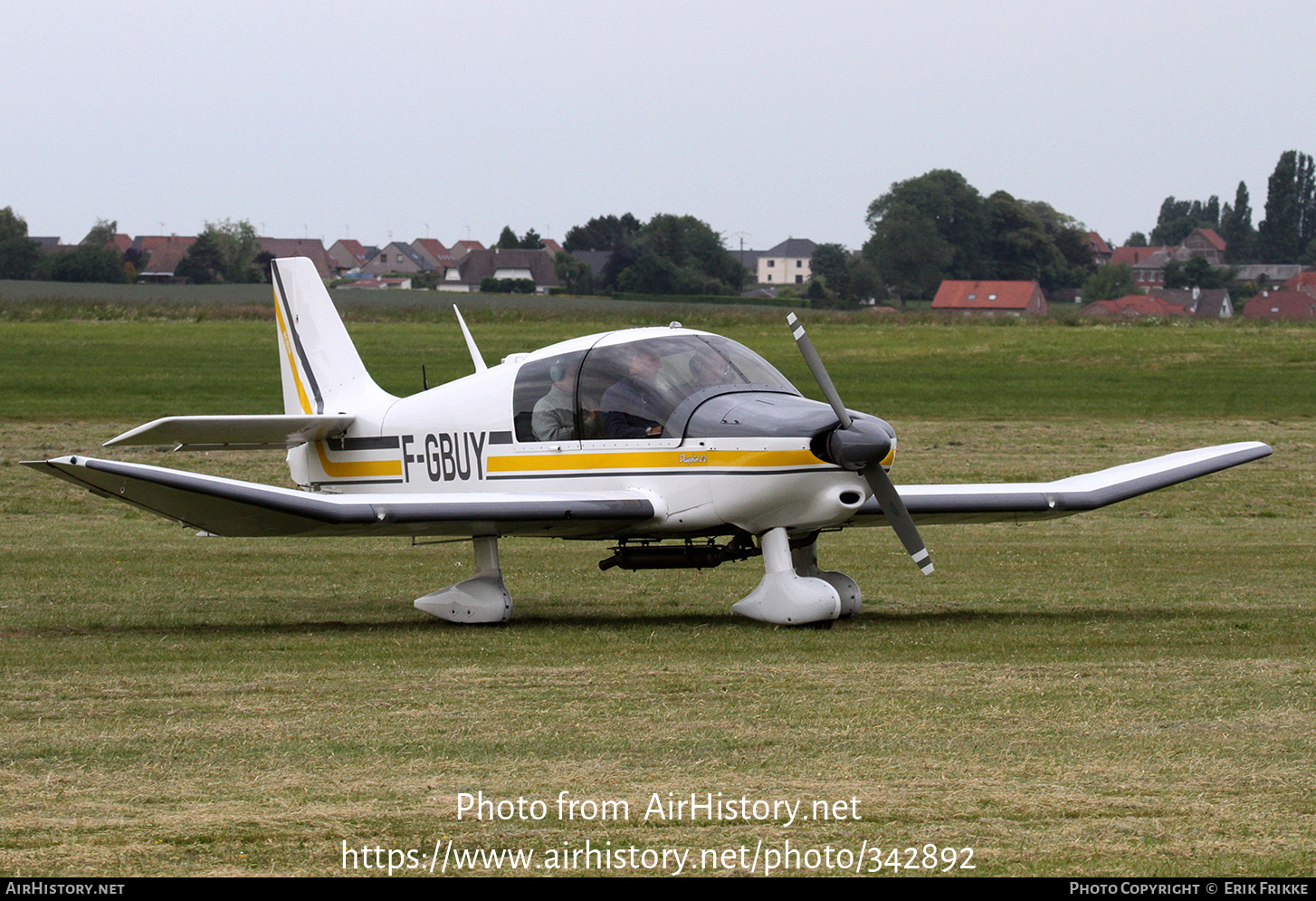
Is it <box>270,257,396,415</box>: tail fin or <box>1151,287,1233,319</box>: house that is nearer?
<box>270,257,396,415</box>: tail fin

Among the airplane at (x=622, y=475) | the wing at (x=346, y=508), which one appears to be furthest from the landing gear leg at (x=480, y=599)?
the wing at (x=346, y=508)

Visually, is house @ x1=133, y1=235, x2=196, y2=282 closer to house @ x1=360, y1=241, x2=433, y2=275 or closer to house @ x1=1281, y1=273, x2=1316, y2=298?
house @ x1=360, y1=241, x2=433, y2=275

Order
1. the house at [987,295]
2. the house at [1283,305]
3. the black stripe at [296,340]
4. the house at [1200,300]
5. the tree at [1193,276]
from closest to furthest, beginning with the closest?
the black stripe at [296,340], the house at [987,295], the house at [1283,305], the house at [1200,300], the tree at [1193,276]

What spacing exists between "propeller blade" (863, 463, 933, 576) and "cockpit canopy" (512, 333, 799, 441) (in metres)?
1.15

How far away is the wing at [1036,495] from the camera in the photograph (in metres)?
12.6

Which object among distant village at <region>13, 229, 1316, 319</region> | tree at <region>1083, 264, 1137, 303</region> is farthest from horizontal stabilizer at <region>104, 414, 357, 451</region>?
tree at <region>1083, 264, 1137, 303</region>

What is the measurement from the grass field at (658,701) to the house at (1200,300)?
127 m

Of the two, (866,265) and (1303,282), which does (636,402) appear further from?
(1303,282)

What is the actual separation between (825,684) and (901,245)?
117m

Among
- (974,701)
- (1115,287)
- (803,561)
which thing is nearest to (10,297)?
(803,561)

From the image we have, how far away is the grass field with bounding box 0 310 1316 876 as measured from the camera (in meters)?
5.70

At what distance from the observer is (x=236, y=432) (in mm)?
13180

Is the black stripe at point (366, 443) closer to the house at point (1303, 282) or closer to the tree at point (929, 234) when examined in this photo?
the tree at point (929, 234)

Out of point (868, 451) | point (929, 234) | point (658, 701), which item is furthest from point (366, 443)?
point (929, 234)
